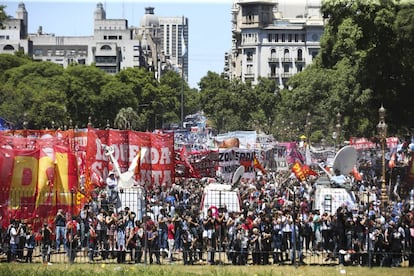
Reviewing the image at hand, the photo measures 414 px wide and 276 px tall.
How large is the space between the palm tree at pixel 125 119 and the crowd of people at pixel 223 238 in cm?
7546

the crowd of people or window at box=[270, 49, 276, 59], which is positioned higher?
window at box=[270, 49, 276, 59]

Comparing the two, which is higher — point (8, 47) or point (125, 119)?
point (8, 47)

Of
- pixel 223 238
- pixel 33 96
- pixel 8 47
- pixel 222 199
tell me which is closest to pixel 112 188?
pixel 222 199

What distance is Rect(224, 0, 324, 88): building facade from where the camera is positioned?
17862cm

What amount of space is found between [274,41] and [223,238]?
15260 centimetres

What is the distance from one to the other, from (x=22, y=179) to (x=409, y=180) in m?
16.2

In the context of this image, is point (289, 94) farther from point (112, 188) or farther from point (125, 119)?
point (112, 188)

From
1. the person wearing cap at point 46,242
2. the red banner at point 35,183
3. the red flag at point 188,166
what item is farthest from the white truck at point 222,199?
the red flag at point 188,166

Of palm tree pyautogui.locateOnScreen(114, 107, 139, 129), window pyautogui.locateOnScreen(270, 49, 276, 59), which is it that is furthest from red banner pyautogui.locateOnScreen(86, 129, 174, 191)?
window pyautogui.locateOnScreen(270, 49, 276, 59)

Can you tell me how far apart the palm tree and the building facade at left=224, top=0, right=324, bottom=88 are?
69152 mm

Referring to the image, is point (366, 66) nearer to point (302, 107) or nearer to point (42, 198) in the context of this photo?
point (42, 198)

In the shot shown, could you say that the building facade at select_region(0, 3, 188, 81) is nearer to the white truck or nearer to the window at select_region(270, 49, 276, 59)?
the window at select_region(270, 49, 276, 59)

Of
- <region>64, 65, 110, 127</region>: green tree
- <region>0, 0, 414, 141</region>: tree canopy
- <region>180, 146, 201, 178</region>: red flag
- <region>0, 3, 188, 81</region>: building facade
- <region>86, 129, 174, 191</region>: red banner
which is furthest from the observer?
<region>0, 3, 188, 81</region>: building facade

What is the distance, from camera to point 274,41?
179750mm
